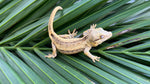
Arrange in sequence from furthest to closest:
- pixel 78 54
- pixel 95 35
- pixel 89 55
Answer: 1. pixel 78 54
2. pixel 95 35
3. pixel 89 55

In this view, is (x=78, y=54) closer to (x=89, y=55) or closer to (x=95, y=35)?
(x=89, y=55)

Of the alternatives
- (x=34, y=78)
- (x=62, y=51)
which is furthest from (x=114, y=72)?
(x=34, y=78)

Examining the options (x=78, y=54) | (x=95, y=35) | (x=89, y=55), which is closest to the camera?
(x=89, y=55)

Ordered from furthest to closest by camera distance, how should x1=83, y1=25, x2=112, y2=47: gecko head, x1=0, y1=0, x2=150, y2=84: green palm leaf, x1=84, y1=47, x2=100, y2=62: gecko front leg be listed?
x1=83, y1=25, x2=112, y2=47: gecko head, x1=84, y1=47, x2=100, y2=62: gecko front leg, x1=0, y1=0, x2=150, y2=84: green palm leaf

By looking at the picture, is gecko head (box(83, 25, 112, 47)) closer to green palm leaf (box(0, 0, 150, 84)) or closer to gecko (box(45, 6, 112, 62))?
gecko (box(45, 6, 112, 62))

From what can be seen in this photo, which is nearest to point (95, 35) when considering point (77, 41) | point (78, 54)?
point (77, 41)

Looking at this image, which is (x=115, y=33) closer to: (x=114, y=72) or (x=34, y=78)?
(x=114, y=72)

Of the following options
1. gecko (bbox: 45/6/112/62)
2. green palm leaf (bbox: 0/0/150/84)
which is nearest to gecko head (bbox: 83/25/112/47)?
gecko (bbox: 45/6/112/62)
